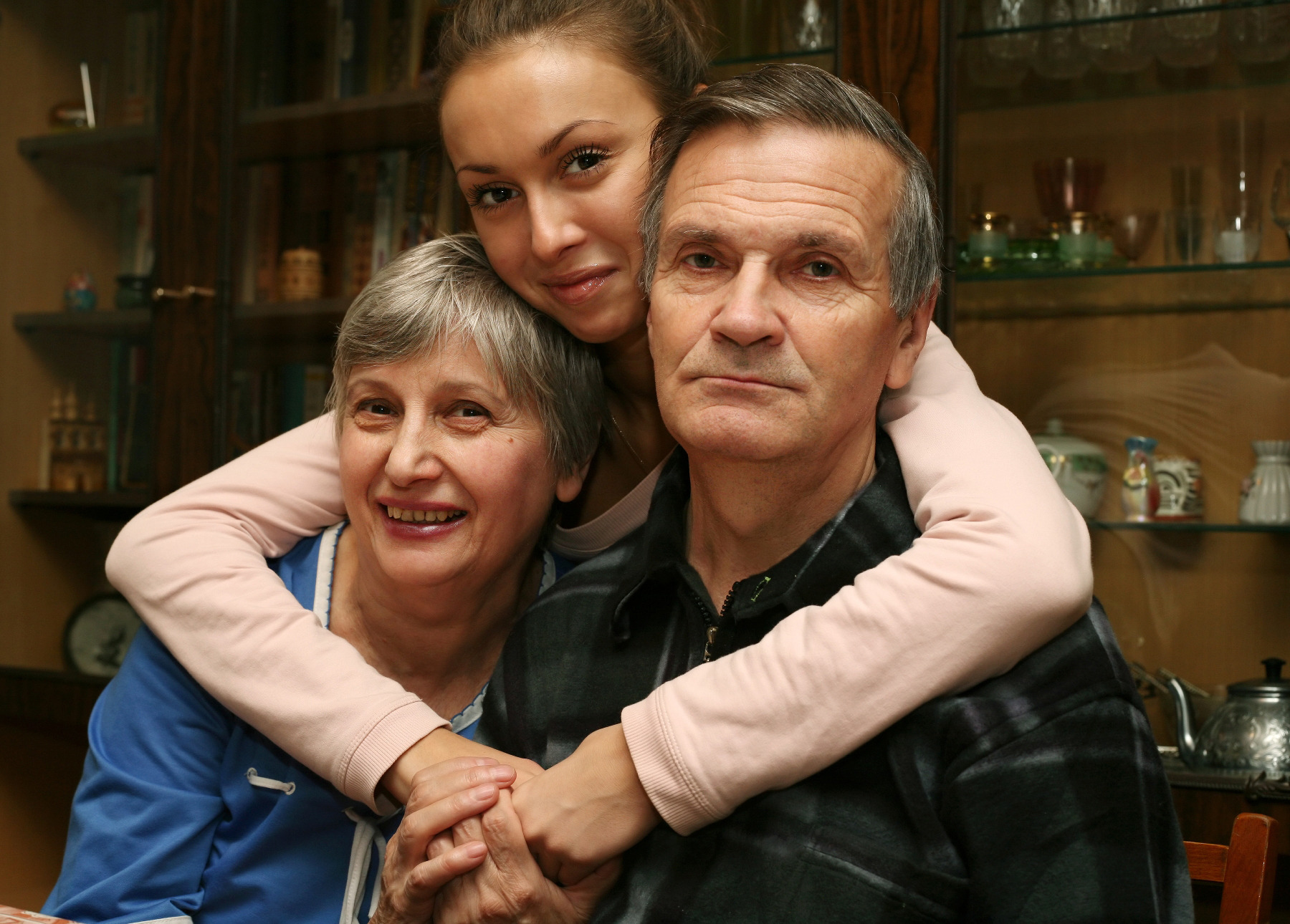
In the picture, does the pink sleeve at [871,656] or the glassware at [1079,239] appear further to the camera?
the glassware at [1079,239]

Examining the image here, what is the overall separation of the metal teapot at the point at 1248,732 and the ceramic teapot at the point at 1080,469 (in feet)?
1.34

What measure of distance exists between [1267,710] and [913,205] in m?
1.27

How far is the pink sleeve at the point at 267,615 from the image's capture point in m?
1.28

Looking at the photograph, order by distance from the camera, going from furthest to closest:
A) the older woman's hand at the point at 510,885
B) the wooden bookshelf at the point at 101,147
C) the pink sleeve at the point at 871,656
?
the wooden bookshelf at the point at 101,147, the older woman's hand at the point at 510,885, the pink sleeve at the point at 871,656

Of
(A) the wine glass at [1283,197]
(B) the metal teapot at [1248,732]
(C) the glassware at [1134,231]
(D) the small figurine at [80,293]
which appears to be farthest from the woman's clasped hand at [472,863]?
(D) the small figurine at [80,293]

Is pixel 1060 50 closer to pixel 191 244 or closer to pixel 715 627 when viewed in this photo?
pixel 715 627

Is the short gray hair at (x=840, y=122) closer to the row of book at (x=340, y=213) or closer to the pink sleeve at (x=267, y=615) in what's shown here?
the pink sleeve at (x=267, y=615)

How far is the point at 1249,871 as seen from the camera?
1.30 metres

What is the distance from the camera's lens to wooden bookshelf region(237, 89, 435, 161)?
2.67 meters

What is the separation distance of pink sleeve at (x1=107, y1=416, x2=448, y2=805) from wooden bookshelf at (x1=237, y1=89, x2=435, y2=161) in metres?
1.29

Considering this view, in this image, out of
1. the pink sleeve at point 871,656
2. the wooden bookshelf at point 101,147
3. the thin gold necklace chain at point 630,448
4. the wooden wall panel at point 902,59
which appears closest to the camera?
the pink sleeve at point 871,656

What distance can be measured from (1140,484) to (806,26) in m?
1.11

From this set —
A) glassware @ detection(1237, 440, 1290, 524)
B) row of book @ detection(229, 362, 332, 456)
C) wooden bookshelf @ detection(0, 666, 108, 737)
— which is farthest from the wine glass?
wooden bookshelf @ detection(0, 666, 108, 737)

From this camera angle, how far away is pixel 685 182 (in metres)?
1.25
